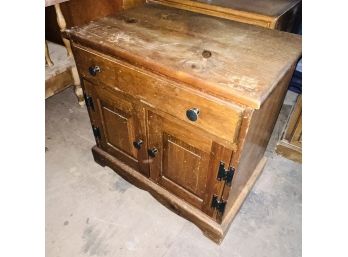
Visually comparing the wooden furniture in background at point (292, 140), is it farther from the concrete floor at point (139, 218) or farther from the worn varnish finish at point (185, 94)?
the worn varnish finish at point (185, 94)

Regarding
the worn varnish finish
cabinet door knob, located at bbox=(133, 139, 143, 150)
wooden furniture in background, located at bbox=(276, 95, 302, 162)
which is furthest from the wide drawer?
wooden furniture in background, located at bbox=(276, 95, 302, 162)

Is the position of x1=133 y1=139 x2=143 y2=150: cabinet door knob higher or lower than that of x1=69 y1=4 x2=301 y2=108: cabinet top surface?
lower

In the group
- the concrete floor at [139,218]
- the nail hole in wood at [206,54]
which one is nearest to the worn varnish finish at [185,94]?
the nail hole in wood at [206,54]

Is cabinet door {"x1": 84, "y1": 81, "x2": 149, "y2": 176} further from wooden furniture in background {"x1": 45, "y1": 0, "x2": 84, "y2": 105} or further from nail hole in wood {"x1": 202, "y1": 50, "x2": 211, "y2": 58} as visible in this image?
wooden furniture in background {"x1": 45, "y1": 0, "x2": 84, "y2": 105}

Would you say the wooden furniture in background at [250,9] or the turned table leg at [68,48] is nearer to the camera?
the wooden furniture in background at [250,9]

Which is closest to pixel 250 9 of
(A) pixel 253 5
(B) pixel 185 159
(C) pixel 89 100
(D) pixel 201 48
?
(A) pixel 253 5

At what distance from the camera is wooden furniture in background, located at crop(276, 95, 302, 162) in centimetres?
174

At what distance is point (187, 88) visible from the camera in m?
0.98

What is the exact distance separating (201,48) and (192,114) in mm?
284

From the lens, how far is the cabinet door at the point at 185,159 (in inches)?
43.8

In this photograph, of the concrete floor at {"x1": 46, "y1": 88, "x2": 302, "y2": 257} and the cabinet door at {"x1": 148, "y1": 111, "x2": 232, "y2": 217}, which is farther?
the concrete floor at {"x1": 46, "y1": 88, "x2": 302, "y2": 257}

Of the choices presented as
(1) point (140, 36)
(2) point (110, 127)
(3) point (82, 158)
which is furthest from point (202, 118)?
(3) point (82, 158)

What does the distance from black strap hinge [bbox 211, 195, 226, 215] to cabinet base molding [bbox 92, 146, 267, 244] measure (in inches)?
4.6

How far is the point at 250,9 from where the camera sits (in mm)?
1453
